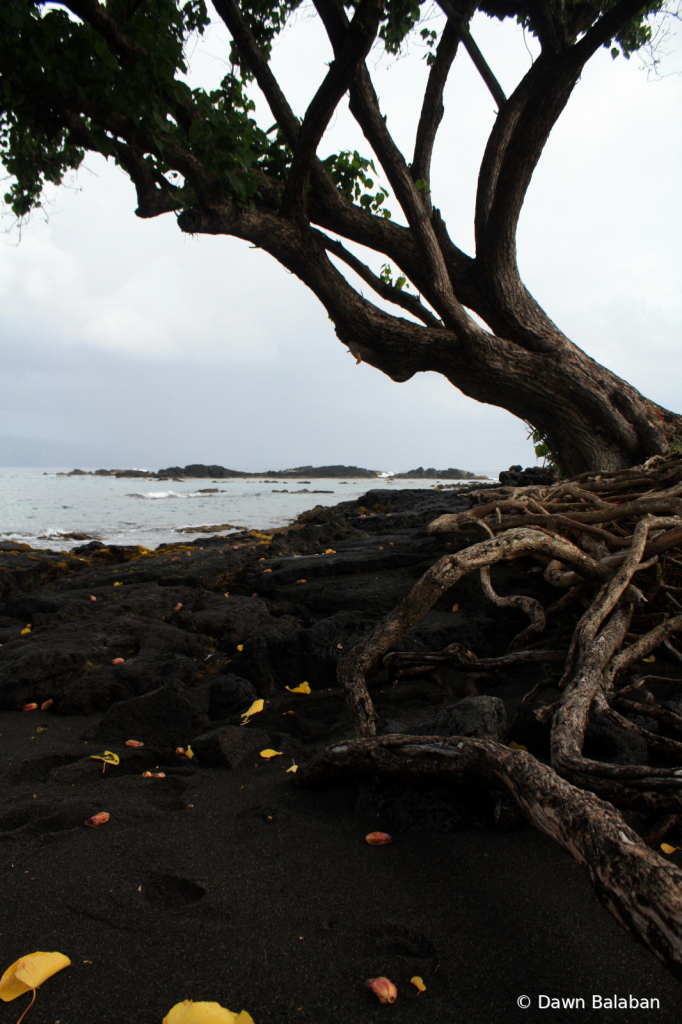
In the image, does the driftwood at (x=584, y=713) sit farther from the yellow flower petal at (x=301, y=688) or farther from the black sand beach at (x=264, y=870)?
the yellow flower petal at (x=301, y=688)

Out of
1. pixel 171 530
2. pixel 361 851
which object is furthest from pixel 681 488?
pixel 171 530

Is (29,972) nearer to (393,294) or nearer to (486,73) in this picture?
(393,294)

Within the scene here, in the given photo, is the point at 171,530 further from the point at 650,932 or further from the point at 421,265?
the point at 650,932

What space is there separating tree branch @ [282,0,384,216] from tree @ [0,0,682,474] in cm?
2

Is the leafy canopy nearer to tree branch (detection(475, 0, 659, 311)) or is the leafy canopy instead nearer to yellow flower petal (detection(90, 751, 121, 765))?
tree branch (detection(475, 0, 659, 311))

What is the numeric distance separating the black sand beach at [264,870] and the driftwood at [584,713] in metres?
0.21

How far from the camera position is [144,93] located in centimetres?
473

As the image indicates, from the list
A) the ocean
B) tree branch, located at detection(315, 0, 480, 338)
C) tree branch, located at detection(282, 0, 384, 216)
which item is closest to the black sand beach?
tree branch, located at detection(315, 0, 480, 338)

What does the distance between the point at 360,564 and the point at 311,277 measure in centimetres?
364

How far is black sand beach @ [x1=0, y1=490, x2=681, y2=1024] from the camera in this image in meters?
1.27

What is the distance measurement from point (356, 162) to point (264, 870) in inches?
307

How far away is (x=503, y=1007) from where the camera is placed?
4.00ft

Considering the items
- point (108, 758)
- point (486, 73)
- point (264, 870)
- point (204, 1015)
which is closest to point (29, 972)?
point (204, 1015)

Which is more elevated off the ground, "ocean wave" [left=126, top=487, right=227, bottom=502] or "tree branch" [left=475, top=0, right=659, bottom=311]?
"tree branch" [left=475, top=0, right=659, bottom=311]
